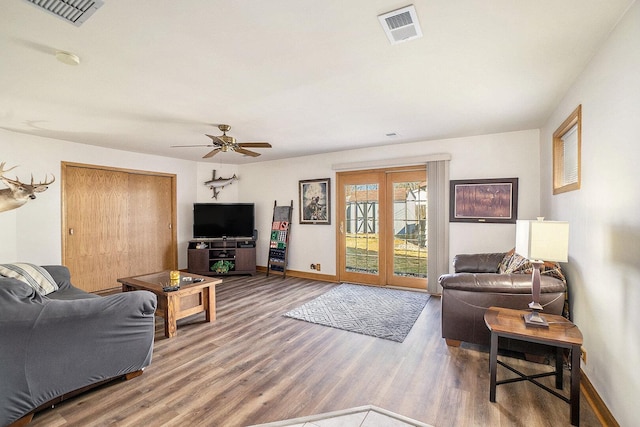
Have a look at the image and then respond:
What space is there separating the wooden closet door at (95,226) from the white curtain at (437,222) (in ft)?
17.3

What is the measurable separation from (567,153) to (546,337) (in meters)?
2.13

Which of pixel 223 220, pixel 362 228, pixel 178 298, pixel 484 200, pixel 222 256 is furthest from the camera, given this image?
pixel 223 220

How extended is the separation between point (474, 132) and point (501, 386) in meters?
3.27

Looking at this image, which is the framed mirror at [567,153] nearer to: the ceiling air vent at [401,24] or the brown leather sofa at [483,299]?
the brown leather sofa at [483,299]

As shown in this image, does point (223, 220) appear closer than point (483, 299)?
No

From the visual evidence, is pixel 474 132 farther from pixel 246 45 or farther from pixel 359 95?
pixel 246 45

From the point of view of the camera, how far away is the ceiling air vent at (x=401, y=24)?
160 cm

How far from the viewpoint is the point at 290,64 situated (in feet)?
7.11

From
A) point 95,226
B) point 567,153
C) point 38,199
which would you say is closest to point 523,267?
point 567,153

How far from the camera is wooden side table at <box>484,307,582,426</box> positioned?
1.79 meters

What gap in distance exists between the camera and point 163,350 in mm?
2809

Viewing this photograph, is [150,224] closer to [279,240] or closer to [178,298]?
[279,240]

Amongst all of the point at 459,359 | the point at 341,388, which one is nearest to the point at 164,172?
the point at 341,388

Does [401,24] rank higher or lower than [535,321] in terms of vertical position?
higher
